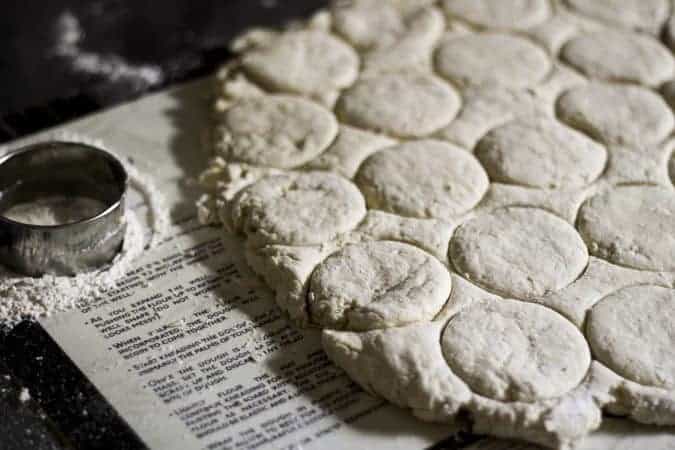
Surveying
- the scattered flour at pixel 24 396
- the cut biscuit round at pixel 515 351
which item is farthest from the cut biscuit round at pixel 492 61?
the scattered flour at pixel 24 396

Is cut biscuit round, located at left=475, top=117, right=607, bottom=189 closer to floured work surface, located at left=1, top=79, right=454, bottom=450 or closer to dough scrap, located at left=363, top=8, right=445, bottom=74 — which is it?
dough scrap, located at left=363, top=8, right=445, bottom=74

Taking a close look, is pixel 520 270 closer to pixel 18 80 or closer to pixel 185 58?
pixel 185 58

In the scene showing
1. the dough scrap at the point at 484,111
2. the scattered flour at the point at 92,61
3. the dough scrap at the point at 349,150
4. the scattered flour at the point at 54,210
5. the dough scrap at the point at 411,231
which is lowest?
the scattered flour at the point at 54,210

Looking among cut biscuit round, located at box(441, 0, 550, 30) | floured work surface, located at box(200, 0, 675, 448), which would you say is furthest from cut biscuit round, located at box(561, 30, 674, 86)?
cut biscuit round, located at box(441, 0, 550, 30)

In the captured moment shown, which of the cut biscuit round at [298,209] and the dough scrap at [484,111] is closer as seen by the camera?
the cut biscuit round at [298,209]

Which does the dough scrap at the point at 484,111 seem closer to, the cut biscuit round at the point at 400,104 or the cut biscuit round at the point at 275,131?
the cut biscuit round at the point at 400,104

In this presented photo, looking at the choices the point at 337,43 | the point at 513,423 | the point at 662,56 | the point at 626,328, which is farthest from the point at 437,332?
the point at 662,56

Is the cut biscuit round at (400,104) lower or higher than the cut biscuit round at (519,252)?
higher
